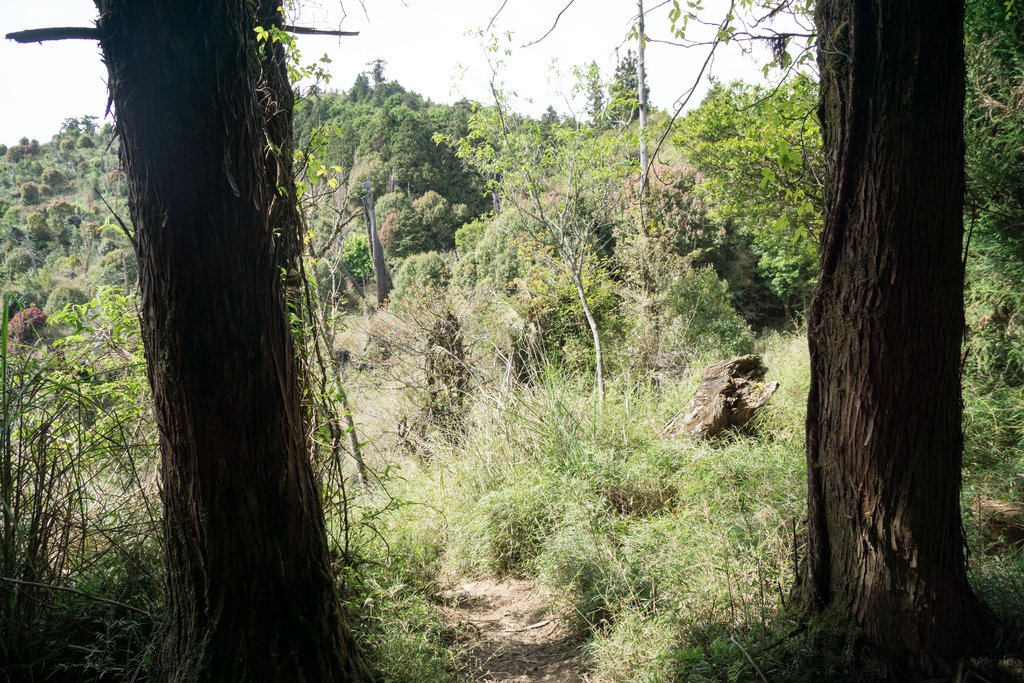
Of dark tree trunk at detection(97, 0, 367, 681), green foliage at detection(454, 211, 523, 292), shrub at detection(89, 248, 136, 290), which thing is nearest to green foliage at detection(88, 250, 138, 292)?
shrub at detection(89, 248, 136, 290)

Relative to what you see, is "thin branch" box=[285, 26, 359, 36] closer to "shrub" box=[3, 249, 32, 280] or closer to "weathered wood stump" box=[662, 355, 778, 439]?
"weathered wood stump" box=[662, 355, 778, 439]

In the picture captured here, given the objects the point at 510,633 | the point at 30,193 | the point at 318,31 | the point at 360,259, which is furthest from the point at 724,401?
the point at 30,193

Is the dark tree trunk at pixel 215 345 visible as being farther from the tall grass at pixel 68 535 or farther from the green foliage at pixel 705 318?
the green foliage at pixel 705 318

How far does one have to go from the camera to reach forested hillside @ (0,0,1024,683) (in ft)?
5.75

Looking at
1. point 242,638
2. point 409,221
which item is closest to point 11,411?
point 242,638

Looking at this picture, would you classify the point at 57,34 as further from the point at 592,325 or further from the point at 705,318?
the point at 705,318

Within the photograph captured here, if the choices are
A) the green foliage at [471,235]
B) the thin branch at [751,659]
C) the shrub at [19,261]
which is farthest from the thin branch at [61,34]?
the shrub at [19,261]

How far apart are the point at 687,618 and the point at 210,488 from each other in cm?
203

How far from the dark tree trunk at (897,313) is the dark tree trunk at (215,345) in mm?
1836

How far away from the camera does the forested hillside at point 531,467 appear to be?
1.75 meters

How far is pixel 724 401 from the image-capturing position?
468 centimetres

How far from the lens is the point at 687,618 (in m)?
2.34

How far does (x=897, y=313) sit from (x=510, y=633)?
2609 mm

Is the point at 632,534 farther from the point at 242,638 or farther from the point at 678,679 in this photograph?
the point at 242,638
